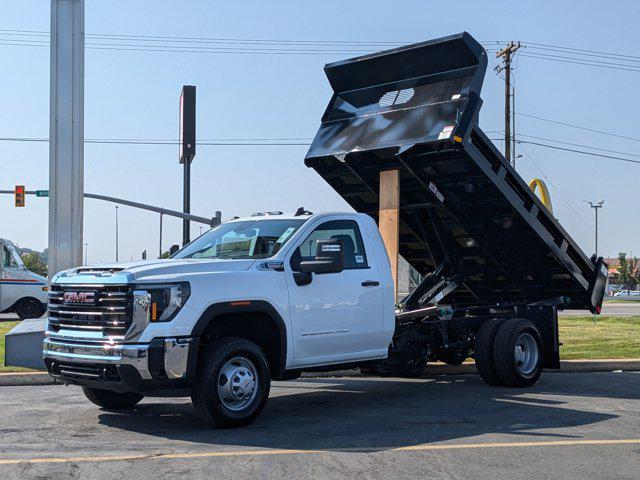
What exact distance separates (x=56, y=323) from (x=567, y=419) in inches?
198

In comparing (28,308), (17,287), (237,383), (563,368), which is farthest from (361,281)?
(28,308)

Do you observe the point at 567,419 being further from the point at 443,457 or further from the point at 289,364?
the point at 289,364

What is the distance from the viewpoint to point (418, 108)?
398 inches

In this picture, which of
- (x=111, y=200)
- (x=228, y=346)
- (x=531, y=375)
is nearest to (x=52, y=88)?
(x=228, y=346)

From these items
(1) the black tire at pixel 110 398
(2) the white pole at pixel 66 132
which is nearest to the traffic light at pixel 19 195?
(2) the white pole at pixel 66 132

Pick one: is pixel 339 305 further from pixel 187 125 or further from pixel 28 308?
pixel 28 308

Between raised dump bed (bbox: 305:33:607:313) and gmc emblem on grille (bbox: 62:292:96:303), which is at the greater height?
raised dump bed (bbox: 305:33:607:313)

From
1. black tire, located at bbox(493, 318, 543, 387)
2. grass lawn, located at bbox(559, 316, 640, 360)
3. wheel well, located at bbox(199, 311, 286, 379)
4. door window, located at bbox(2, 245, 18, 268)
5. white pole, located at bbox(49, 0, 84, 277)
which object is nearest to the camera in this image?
wheel well, located at bbox(199, 311, 286, 379)

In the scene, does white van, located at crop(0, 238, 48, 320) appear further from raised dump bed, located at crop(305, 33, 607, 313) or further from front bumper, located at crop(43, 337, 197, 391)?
front bumper, located at crop(43, 337, 197, 391)

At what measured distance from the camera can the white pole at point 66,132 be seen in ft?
40.7

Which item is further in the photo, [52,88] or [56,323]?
[52,88]

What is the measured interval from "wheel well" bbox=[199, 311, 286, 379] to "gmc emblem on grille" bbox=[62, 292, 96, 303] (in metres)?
1.06

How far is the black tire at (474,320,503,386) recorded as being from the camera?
10250mm

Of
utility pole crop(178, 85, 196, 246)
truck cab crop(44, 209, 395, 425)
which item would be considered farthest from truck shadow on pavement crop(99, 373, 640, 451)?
utility pole crop(178, 85, 196, 246)
